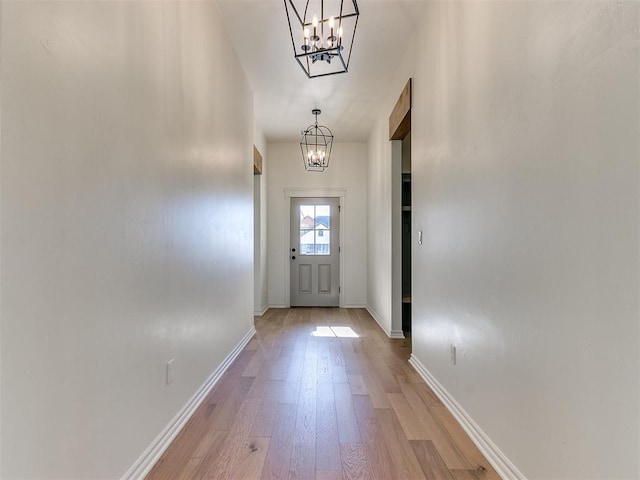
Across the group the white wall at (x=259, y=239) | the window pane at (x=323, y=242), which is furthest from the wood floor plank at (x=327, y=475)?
→ the window pane at (x=323, y=242)

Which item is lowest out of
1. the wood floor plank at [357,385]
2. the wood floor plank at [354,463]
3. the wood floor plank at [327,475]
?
the wood floor plank at [357,385]

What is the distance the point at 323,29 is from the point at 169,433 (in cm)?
252

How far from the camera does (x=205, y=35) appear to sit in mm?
2574

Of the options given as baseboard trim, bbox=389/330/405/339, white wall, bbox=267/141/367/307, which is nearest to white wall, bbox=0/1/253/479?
baseboard trim, bbox=389/330/405/339

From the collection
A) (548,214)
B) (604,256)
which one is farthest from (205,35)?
(604,256)

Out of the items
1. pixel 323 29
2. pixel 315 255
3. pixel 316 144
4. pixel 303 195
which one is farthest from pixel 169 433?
pixel 303 195

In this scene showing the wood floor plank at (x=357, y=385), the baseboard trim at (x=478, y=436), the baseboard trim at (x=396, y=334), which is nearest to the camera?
the baseboard trim at (x=478, y=436)

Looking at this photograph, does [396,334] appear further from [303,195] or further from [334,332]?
A: [303,195]

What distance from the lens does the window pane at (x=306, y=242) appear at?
20.7 ft

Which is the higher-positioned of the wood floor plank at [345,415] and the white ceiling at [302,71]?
the white ceiling at [302,71]

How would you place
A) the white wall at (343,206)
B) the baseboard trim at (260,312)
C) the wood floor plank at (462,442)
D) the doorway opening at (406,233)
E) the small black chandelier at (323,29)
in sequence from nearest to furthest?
the wood floor plank at (462,442)
the small black chandelier at (323,29)
the doorway opening at (406,233)
the baseboard trim at (260,312)
the white wall at (343,206)

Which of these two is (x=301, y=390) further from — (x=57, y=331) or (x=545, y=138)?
(x=545, y=138)

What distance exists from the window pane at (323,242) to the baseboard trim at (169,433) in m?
3.54

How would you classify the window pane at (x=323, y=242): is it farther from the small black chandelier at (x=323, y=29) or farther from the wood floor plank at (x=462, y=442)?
the wood floor plank at (x=462, y=442)
